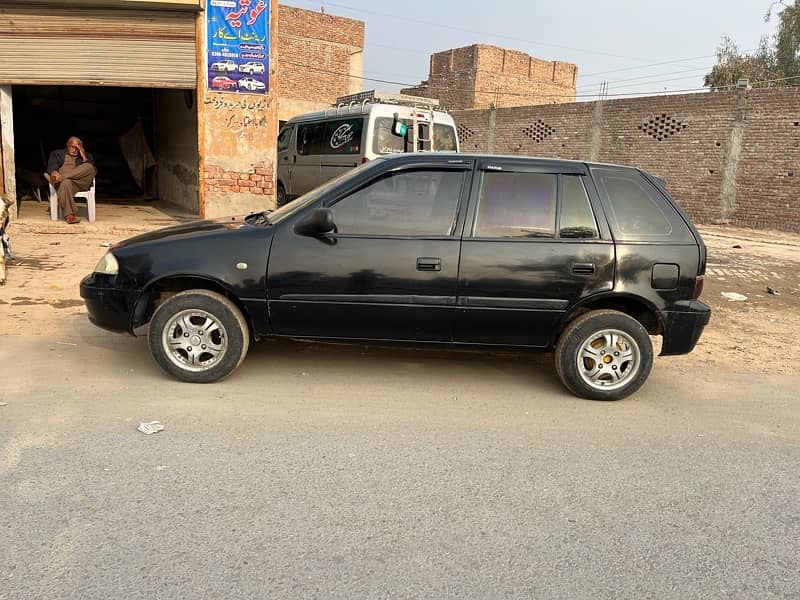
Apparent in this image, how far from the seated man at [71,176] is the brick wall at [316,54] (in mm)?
17067

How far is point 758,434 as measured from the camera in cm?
429

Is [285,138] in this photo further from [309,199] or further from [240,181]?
[309,199]

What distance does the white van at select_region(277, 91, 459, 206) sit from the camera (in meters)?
12.1

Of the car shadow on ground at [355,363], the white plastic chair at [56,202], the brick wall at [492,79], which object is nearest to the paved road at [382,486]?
the car shadow on ground at [355,363]

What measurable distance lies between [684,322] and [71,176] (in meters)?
10.1

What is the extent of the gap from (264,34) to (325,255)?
7.65 m

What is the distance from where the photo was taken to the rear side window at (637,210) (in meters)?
4.66

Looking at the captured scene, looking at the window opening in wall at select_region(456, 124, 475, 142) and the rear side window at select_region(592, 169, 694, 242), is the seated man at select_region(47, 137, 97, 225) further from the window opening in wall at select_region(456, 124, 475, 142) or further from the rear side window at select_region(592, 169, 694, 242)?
the window opening in wall at select_region(456, 124, 475, 142)

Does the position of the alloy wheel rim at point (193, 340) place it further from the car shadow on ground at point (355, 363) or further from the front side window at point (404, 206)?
the front side window at point (404, 206)

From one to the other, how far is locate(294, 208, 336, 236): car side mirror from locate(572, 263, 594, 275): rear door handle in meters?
1.73

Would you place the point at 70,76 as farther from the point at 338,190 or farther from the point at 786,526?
the point at 786,526

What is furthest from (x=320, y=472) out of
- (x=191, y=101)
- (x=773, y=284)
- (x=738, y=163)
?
(x=738, y=163)

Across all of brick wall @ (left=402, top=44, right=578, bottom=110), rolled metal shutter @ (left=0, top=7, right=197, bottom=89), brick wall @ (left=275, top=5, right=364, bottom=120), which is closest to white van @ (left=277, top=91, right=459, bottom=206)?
rolled metal shutter @ (left=0, top=7, right=197, bottom=89)

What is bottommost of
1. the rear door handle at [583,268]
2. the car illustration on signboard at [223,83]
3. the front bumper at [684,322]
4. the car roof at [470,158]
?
the front bumper at [684,322]
